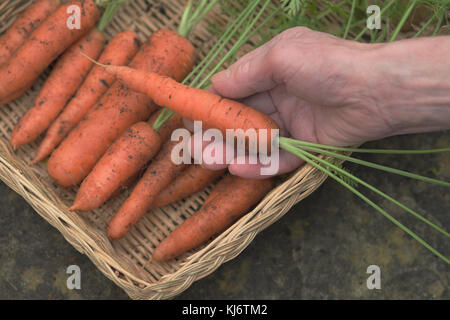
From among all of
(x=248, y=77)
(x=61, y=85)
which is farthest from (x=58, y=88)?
(x=248, y=77)

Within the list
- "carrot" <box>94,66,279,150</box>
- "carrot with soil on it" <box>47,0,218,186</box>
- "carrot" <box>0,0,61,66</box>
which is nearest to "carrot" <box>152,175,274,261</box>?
"carrot" <box>94,66,279,150</box>

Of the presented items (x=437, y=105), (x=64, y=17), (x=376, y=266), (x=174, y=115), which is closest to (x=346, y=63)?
(x=437, y=105)

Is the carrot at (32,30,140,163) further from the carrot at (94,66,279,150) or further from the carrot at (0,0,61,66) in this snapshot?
the carrot at (0,0,61,66)

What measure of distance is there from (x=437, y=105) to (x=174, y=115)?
886 millimetres

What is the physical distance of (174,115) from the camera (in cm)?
153

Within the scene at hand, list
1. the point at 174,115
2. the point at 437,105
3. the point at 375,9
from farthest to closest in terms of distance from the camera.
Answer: the point at 174,115
the point at 375,9
the point at 437,105

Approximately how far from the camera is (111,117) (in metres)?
1.47

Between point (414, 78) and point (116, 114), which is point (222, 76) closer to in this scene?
point (116, 114)

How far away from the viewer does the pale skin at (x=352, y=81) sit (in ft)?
3.50

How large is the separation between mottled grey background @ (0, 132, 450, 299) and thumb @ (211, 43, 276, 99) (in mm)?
571

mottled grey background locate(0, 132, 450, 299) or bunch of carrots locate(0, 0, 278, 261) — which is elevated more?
bunch of carrots locate(0, 0, 278, 261)

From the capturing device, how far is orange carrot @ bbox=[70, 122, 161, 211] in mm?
1402

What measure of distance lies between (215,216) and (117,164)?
1.28ft

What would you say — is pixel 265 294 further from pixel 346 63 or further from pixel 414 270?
pixel 346 63
